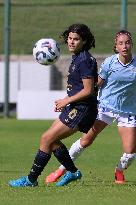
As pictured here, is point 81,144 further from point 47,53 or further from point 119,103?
point 47,53

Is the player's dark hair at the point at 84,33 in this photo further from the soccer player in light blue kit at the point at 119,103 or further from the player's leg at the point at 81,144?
the player's leg at the point at 81,144

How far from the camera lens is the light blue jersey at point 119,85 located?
32.9 ft

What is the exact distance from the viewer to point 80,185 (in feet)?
31.5

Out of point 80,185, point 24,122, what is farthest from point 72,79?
point 24,122

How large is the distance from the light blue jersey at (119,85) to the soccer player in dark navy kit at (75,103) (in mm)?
890

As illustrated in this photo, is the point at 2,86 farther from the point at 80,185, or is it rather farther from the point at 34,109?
the point at 80,185

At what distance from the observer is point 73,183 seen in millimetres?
9805

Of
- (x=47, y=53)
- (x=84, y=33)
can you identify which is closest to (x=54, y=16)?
(x=47, y=53)

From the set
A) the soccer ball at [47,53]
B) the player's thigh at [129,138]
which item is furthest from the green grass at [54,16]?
the player's thigh at [129,138]

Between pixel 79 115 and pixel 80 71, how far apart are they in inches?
19.1

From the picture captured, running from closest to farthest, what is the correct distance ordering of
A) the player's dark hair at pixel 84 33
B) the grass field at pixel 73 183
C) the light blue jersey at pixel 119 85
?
the grass field at pixel 73 183 < the player's dark hair at pixel 84 33 < the light blue jersey at pixel 119 85

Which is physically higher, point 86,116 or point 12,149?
point 86,116

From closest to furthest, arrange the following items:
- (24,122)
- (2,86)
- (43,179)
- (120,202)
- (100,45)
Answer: (120,202) < (43,179) < (24,122) < (2,86) < (100,45)

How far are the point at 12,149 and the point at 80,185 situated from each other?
220 inches
